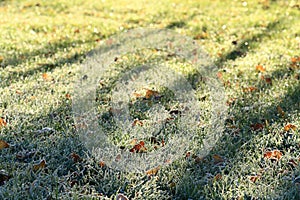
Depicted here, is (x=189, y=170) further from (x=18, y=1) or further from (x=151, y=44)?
(x=18, y=1)

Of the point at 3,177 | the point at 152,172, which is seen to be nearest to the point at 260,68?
the point at 152,172

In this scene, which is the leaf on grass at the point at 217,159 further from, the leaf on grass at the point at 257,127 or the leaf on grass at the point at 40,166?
the leaf on grass at the point at 40,166

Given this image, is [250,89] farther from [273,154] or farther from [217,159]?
[217,159]

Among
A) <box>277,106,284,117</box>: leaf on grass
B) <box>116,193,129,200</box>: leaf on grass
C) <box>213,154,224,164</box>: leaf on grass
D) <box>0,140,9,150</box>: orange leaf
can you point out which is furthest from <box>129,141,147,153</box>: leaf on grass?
<box>277,106,284,117</box>: leaf on grass

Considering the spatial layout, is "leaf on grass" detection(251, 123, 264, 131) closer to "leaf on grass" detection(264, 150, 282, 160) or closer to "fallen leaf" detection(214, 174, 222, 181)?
"leaf on grass" detection(264, 150, 282, 160)

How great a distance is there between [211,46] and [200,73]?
52.8 inches

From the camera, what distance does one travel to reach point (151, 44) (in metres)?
6.10

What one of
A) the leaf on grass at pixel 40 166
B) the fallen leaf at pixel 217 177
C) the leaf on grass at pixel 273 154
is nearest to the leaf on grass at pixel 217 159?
the fallen leaf at pixel 217 177

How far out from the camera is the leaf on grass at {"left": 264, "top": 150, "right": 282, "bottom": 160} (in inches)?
119

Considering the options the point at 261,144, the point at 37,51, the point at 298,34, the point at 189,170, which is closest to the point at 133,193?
the point at 189,170

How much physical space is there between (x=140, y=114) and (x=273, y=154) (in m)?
1.21

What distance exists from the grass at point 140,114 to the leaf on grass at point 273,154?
0.03 m

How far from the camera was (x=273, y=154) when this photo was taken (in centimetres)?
304

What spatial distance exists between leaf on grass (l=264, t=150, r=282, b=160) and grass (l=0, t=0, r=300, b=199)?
0.11ft
